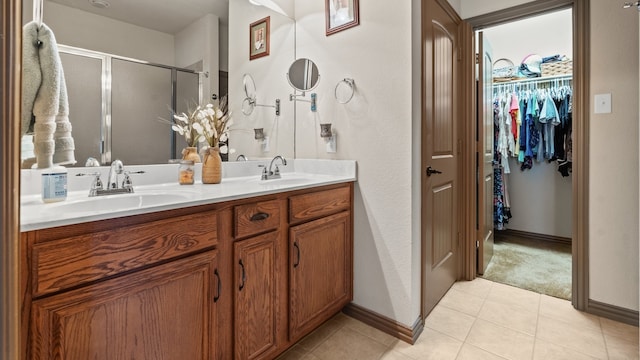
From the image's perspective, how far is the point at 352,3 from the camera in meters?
1.86

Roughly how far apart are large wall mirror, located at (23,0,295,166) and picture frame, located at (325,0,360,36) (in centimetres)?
50

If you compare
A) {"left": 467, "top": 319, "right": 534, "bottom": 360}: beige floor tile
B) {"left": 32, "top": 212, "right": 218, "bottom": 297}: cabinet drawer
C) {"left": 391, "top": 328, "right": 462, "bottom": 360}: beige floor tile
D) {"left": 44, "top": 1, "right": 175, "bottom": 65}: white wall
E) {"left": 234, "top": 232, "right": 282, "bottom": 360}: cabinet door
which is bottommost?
{"left": 391, "top": 328, "right": 462, "bottom": 360}: beige floor tile

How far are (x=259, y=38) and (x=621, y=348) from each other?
108 inches

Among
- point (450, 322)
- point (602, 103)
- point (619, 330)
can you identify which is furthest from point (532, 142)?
point (450, 322)

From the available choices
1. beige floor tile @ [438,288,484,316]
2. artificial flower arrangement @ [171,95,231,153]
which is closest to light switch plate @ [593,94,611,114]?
beige floor tile @ [438,288,484,316]

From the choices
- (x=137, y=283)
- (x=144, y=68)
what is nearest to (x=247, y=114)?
(x=144, y=68)

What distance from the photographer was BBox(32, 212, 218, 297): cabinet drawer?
0.80m

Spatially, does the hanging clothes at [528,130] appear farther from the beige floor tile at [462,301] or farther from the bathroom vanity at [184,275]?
the bathroom vanity at [184,275]

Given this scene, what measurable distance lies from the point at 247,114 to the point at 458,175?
1.62m

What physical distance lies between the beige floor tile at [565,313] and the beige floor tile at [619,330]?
0.04m

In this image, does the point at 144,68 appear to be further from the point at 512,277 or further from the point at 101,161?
the point at 512,277

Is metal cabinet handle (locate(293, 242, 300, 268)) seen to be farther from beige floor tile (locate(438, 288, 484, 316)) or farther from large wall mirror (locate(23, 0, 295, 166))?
beige floor tile (locate(438, 288, 484, 316))

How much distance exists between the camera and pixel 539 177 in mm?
3473

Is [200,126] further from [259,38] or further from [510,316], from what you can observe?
[510,316]
